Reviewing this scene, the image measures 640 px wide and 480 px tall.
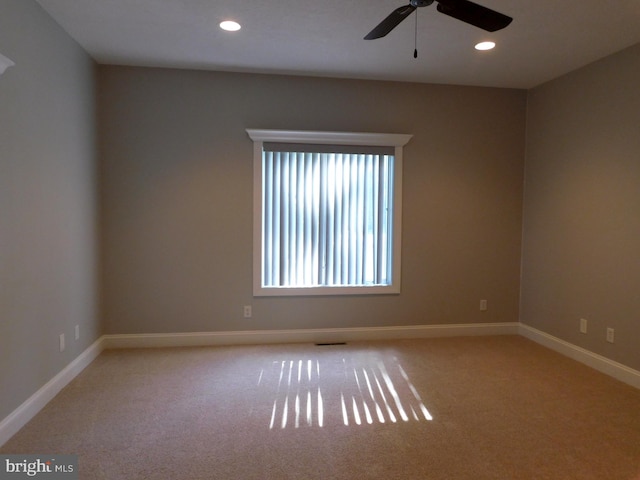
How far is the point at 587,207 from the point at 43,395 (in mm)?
4643

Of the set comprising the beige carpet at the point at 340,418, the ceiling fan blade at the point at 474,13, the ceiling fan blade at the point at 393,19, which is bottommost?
the beige carpet at the point at 340,418

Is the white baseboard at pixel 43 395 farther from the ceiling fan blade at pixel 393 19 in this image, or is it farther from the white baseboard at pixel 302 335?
the ceiling fan blade at pixel 393 19

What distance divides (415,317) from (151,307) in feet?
9.02

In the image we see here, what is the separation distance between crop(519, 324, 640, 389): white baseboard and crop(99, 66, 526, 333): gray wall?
0.35 meters

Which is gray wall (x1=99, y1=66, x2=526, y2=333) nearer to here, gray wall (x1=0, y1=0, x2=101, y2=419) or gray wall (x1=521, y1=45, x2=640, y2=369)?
gray wall (x1=521, y1=45, x2=640, y2=369)

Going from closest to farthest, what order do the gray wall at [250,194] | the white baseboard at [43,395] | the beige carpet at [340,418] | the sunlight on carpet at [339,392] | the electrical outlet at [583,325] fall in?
the beige carpet at [340,418], the white baseboard at [43,395], the sunlight on carpet at [339,392], the electrical outlet at [583,325], the gray wall at [250,194]

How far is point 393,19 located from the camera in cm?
209

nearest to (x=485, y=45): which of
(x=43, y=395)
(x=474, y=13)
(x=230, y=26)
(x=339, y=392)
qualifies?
(x=474, y=13)

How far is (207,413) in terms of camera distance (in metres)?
2.73

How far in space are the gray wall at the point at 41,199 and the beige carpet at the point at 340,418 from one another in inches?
16.4

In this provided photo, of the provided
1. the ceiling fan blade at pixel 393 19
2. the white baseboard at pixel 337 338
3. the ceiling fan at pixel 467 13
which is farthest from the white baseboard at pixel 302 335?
the ceiling fan at pixel 467 13

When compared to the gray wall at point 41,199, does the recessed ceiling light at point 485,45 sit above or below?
above

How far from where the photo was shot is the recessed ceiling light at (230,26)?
2973mm

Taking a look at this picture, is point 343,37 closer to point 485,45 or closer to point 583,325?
point 485,45
